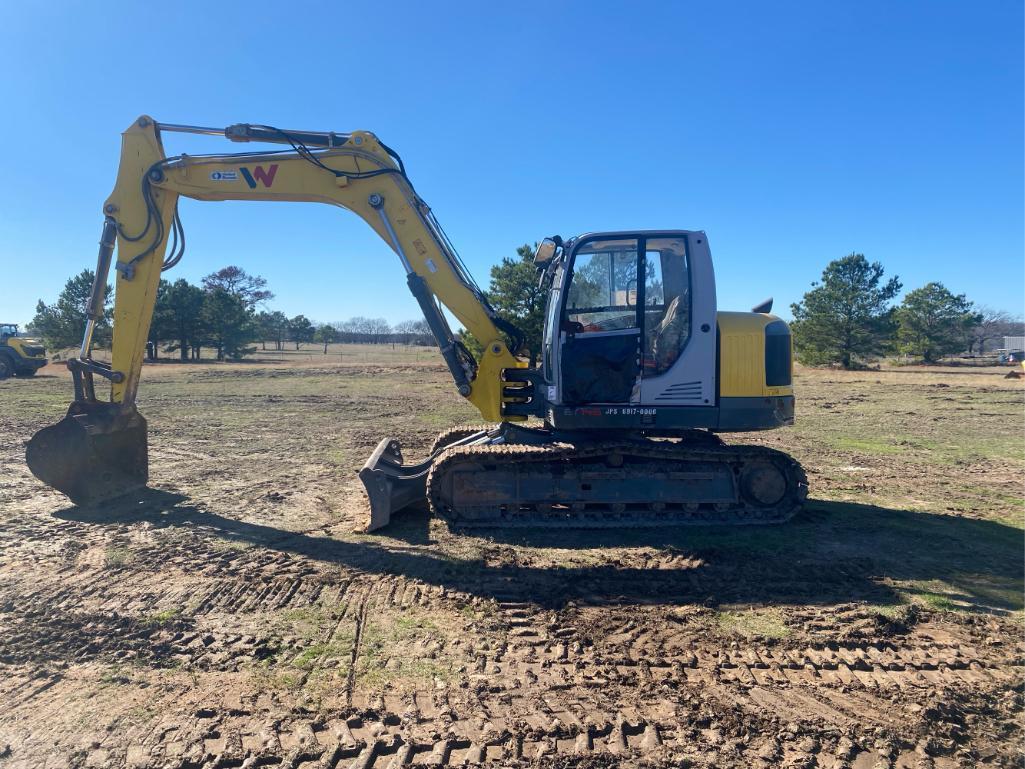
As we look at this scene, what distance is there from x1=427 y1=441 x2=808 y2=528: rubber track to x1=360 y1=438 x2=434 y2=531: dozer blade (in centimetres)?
44

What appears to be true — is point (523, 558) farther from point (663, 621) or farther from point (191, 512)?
point (191, 512)

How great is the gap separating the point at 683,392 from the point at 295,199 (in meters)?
4.92

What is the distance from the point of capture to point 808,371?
35156 millimetres

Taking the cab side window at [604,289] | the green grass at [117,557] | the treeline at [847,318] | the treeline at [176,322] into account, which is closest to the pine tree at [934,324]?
A: the treeline at [847,318]

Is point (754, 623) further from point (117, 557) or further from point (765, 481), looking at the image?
point (117, 557)

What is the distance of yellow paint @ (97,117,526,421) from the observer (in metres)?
7.08

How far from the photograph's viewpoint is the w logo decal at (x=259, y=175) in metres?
Result: 7.06

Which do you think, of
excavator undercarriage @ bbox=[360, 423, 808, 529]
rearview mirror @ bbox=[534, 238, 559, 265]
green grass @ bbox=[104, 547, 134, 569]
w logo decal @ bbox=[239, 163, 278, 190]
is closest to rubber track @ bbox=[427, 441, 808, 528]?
excavator undercarriage @ bbox=[360, 423, 808, 529]

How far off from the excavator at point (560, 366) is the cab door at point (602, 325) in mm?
15

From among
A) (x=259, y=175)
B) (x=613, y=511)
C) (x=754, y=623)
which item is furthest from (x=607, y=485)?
(x=259, y=175)

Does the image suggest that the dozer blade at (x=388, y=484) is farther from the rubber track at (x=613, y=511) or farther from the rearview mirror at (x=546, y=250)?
the rearview mirror at (x=546, y=250)

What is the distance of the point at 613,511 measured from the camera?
663 cm

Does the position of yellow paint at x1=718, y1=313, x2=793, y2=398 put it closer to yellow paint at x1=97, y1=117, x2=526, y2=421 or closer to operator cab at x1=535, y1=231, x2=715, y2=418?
operator cab at x1=535, y1=231, x2=715, y2=418

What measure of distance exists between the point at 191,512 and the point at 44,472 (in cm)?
176
